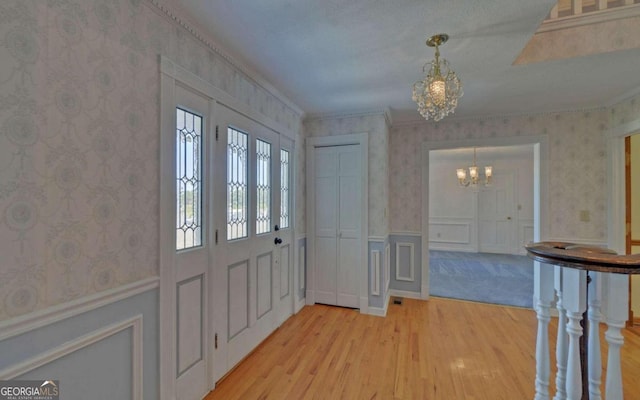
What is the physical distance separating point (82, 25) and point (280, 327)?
9.39ft

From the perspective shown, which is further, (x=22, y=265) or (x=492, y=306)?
(x=492, y=306)

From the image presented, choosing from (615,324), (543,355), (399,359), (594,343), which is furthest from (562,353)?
(399,359)

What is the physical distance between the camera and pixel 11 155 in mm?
990

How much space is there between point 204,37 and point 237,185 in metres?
1.09

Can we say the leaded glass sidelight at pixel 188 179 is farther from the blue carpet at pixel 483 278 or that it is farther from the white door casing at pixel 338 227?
the blue carpet at pixel 483 278

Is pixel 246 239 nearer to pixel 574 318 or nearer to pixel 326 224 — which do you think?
pixel 326 224

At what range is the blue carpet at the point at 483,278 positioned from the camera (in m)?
3.98

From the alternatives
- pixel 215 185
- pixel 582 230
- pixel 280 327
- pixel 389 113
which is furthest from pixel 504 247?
pixel 215 185

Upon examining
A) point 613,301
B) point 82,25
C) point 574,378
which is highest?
point 82,25

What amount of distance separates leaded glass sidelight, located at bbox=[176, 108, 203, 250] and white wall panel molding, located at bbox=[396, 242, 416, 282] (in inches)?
113

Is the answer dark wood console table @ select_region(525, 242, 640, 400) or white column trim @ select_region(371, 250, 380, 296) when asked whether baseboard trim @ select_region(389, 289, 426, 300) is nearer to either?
white column trim @ select_region(371, 250, 380, 296)

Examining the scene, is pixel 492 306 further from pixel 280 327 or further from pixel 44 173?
pixel 44 173

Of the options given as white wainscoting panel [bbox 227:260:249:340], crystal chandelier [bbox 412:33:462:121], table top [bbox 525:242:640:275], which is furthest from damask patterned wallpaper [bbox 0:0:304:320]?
table top [bbox 525:242:640:275]

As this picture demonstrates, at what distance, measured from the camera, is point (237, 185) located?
7.74 feet
